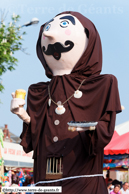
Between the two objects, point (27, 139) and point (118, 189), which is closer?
point (27, 139)

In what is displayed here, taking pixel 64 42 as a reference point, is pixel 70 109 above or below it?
below

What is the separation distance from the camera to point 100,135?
395 cm

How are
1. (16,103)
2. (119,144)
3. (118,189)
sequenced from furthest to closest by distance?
(119,144), (118,189), (16,103)

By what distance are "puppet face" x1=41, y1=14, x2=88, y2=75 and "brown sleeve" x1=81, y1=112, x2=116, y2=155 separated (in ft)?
2.83

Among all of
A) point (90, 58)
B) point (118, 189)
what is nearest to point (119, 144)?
point (118, 189)

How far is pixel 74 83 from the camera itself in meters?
4.50

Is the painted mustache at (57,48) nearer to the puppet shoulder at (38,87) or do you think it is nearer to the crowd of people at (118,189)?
the puppet shoulder at (38,87)

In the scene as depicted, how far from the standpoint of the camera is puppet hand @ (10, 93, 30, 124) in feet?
14.3

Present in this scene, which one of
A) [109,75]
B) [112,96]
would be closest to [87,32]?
[109,75]

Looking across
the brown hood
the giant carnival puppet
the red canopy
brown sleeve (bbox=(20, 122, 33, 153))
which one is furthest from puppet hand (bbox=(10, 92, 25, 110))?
the red canopy

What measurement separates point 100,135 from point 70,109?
23.5 inches

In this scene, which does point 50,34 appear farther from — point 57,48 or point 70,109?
point 70,109

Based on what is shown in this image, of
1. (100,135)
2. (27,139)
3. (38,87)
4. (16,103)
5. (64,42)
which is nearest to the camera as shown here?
(100,135)

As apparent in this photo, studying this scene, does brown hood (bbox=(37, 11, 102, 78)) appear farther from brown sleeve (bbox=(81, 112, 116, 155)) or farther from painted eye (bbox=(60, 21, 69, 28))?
brown sleeve (bbox=(81, 112, 116, 155))
